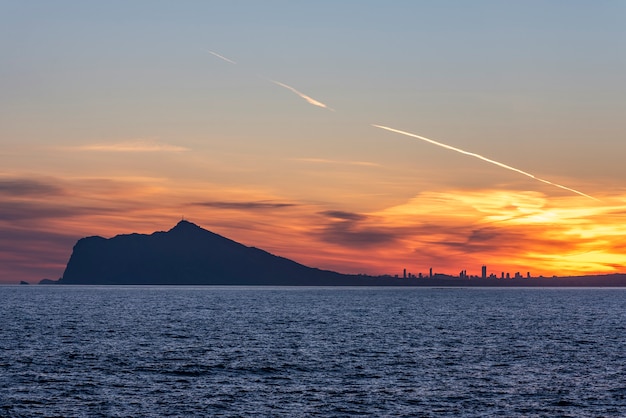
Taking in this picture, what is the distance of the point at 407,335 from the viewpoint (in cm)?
12975

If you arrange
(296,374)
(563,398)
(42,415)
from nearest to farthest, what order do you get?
(42,415)
(563,398)
(296,374)

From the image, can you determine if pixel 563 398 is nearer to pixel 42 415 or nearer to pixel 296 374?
pixel 296 374

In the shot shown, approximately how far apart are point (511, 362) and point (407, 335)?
39155 mm

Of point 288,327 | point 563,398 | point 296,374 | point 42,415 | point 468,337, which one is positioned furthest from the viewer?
point 288,327

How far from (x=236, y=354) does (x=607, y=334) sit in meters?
71.1

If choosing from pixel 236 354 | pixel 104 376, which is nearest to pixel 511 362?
pixel 236 354

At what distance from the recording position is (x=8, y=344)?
10906cm

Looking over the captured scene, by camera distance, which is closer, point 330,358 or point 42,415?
point 42,415

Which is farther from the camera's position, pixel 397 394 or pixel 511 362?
pixel 511 362

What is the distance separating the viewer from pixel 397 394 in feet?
225

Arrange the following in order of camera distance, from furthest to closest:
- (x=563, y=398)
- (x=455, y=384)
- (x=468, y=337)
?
(x=468, y=337) < (x=455, y=384) < (x=563, y=398)

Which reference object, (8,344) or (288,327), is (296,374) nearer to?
(8,344)

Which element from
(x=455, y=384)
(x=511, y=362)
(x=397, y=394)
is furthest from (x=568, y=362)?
(x=397, y=394)

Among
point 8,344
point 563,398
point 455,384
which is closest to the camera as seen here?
point 563,398
